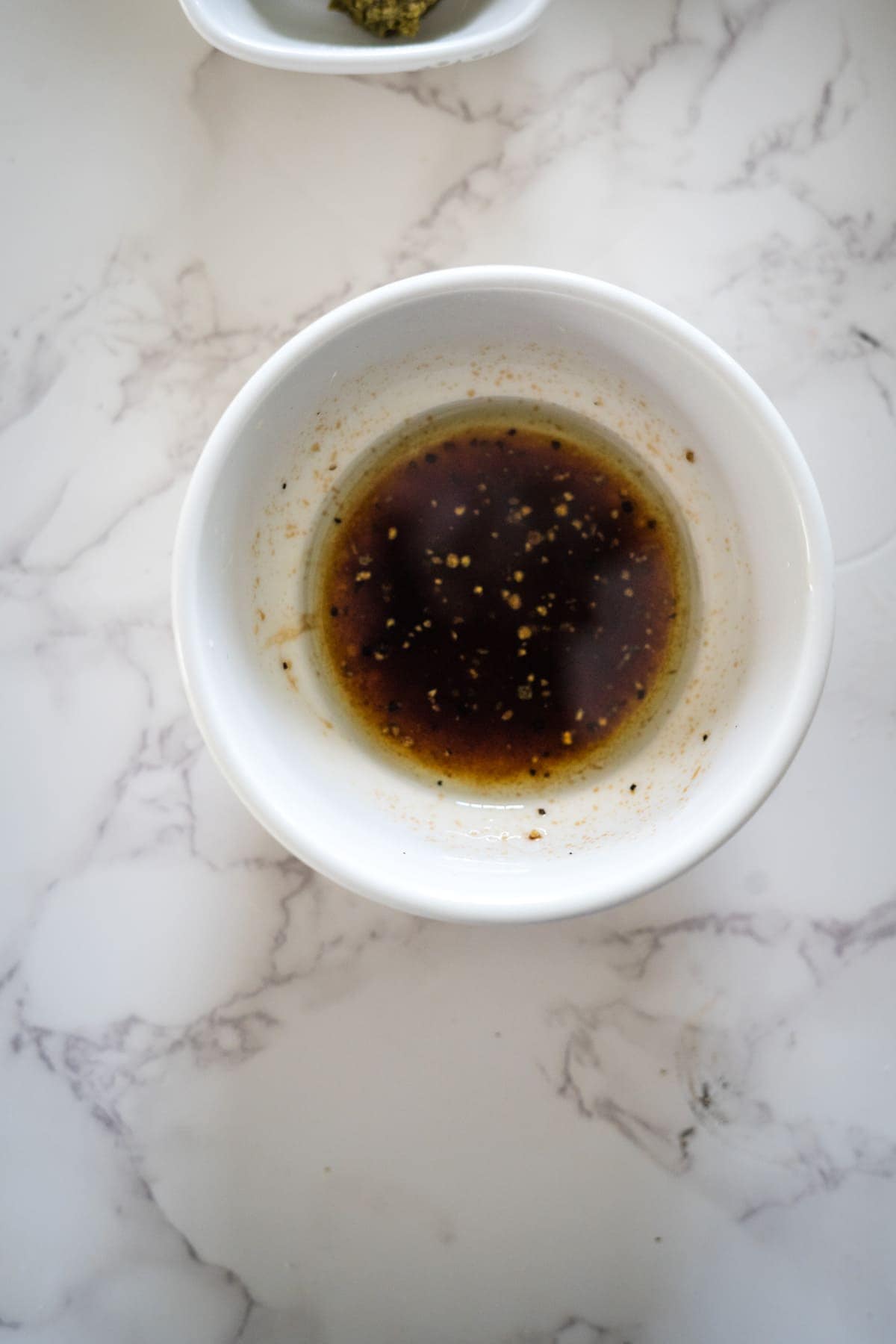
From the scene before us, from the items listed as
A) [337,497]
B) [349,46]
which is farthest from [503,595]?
[349,46]

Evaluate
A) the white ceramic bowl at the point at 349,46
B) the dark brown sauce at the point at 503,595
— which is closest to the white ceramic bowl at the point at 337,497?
the dark brown sauce at the point at 503,595

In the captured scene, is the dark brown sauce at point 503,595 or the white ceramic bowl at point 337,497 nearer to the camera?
the white ceramic bowl at point 337,497

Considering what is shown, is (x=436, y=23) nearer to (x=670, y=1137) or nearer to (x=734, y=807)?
(x=734, y=807)

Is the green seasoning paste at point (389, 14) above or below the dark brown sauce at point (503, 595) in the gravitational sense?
above

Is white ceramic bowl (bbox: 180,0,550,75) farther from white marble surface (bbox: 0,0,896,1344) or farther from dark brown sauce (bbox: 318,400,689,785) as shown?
dark brown sauce (bbox: 318,400,689,785)

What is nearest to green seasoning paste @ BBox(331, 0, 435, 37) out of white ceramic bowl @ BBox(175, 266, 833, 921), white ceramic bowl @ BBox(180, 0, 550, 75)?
white ceramic bowl @ BBox(180, 0, 550, 75)

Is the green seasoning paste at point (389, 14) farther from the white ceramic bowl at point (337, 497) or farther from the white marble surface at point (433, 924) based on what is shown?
the white ceramic bowl at point (337, 497)
